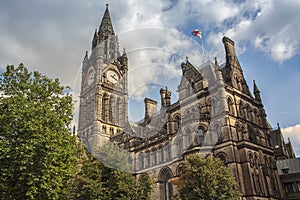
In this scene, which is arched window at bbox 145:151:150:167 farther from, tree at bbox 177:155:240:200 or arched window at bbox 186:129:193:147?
tree at bbox 177:155:240:200

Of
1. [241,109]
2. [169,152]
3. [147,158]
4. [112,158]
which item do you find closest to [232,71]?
[241,109]

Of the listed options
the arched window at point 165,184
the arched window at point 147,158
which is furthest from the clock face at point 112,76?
Result: the arched window at point 165,184

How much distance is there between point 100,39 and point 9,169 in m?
68.3

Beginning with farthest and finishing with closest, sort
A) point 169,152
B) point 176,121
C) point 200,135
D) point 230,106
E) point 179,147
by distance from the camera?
point 176,121
point 169,152
point 179,147
point 230,106
point 200,135

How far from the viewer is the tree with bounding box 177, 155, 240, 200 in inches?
1049

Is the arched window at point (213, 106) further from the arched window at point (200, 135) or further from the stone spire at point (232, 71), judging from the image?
the stone spire at point (232, 71)

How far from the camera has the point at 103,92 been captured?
232 ft

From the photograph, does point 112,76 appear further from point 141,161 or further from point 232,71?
point 232,71

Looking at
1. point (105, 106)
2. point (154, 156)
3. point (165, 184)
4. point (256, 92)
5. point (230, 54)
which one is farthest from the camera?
point (105, 106)

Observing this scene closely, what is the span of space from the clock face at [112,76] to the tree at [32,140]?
51776mm

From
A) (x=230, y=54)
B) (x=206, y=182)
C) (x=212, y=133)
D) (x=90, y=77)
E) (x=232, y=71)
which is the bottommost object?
(x=206, y=182)

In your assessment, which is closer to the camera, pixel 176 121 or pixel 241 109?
→ pixel 241 109

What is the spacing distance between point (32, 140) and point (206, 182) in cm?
1636

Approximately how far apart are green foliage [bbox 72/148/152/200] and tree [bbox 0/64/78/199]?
11.6ft
